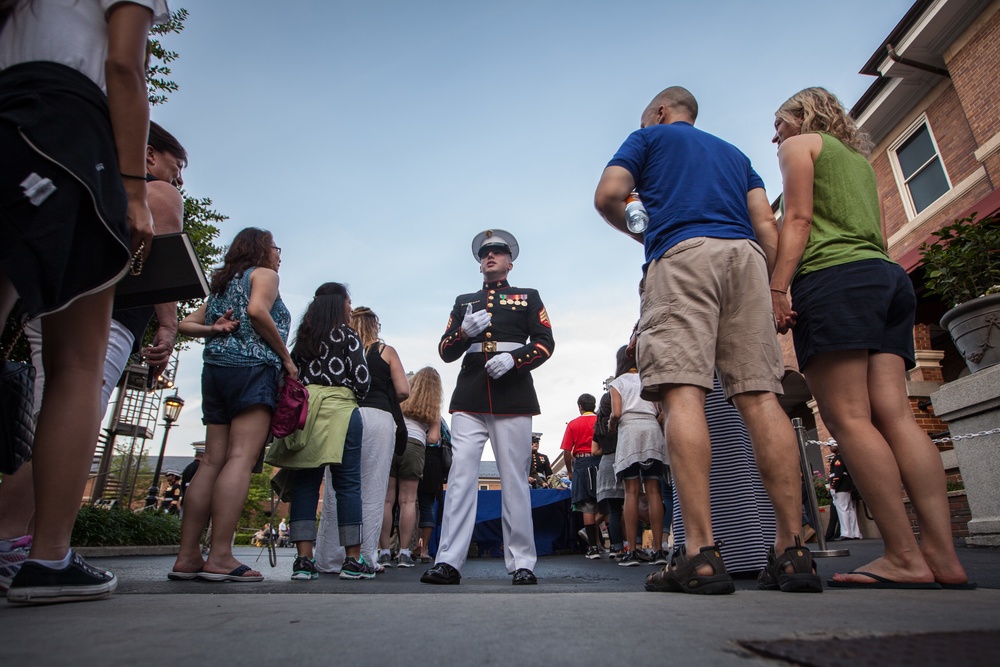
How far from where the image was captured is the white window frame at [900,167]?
465 inches

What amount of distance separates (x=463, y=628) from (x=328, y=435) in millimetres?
3055

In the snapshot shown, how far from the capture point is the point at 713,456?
3.28m

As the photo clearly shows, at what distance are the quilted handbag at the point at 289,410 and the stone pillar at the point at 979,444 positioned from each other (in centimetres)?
491

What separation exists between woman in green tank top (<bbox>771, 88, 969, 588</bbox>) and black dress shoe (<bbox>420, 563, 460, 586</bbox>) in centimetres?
177

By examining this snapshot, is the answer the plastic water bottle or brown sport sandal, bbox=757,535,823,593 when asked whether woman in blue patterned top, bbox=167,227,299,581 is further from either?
brown sport sandal, bbox=757,535,823,593

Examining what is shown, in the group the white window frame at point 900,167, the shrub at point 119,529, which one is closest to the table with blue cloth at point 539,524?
the shrub at point 119,529

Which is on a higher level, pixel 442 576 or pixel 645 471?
pixel 645 471

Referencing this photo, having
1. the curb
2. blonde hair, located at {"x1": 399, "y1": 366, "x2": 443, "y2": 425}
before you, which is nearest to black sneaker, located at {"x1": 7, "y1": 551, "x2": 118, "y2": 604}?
blonde hair, located at {"x1": 399, "y1": 366, "x2": 443, "y2": 425}

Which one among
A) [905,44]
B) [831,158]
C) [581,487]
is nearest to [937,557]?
[831,158]

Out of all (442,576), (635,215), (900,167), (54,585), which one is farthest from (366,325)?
(900,167)

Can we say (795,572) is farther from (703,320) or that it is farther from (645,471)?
(645,471)

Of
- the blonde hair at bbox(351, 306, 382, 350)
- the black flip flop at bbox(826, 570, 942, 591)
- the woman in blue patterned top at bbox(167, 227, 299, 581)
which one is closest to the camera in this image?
the black flip flop at bbox(826, 570, 942, 591)

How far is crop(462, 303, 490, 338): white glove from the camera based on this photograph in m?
3.74

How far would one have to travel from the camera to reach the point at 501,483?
336 cm
